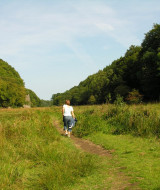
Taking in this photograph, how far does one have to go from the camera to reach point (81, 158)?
630 cm

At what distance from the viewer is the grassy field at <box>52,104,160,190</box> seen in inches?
223

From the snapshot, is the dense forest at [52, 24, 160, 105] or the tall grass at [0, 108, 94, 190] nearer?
the tall grass at [0, 108, 94, 190]

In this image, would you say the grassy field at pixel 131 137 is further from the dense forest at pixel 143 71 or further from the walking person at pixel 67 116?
the dense forest at pixel 143 71

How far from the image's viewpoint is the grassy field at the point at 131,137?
5.66 metres

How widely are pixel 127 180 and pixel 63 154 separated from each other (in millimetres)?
2158

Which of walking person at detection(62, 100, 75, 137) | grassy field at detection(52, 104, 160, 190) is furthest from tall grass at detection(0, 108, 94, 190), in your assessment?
walking person at detection(62, 100, 75, 137)

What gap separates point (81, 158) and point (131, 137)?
14.1ft

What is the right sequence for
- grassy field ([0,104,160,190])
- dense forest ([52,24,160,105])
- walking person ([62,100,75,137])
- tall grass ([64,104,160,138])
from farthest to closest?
dense forest ([52,24,160,105]) → walking person ([62,100,75,137]) → tall grass ([64,104,160,138]) → grassy field ([0,104,160,190])

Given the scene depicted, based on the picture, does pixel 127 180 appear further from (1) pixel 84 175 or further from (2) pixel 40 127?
(2) pixel 40 127

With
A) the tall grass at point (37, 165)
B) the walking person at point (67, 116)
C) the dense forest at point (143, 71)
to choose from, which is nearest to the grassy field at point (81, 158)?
the tall grass at point (37, 165)

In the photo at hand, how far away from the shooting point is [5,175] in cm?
564

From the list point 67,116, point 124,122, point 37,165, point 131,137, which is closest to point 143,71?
point 124,122

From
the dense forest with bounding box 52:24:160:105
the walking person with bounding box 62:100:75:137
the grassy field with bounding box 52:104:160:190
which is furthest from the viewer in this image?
the dense forest with bounding box 52:24:160:105

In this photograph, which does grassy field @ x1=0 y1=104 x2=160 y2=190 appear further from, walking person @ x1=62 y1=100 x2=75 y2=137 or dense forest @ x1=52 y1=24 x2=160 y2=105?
dense forest @ x1=52 y1=24 x2=160 y2=105
